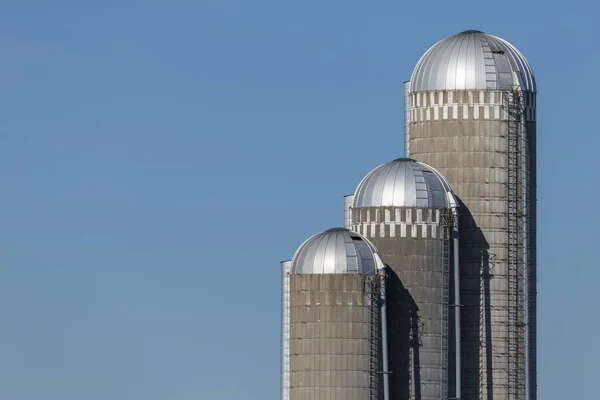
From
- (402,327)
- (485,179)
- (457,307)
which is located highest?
(485,179)

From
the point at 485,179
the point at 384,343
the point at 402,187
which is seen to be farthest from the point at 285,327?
the point at 485,179

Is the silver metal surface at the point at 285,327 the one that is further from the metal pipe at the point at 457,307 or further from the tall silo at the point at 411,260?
the metal pipe at the point at 457,307

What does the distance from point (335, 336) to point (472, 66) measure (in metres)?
24.8

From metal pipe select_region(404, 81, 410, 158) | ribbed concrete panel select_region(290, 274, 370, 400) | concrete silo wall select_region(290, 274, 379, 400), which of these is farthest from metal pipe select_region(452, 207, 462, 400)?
ribbed concrete panel select_region(290, 274, 370, 400)

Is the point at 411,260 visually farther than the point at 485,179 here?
No

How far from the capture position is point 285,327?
643ft

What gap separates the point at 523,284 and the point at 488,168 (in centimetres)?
895

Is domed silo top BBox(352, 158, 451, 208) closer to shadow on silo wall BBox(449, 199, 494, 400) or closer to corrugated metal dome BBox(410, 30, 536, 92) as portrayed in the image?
shadow on silo wall BBox(449, 199, 494, 400)

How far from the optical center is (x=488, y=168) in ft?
643

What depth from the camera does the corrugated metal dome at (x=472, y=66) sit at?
19575 centimetres

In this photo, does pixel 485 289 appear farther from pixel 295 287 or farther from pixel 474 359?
pixel 295 287

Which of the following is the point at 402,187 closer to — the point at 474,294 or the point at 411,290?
the point at 411,290

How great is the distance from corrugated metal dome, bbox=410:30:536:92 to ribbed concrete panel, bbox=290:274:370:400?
19.9m

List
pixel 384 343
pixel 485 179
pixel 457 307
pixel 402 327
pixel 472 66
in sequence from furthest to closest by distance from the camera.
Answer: pixel 472 66 < pixel 485 179 < pixel 457 307 < pixel 402 327 < pixel 384 343
